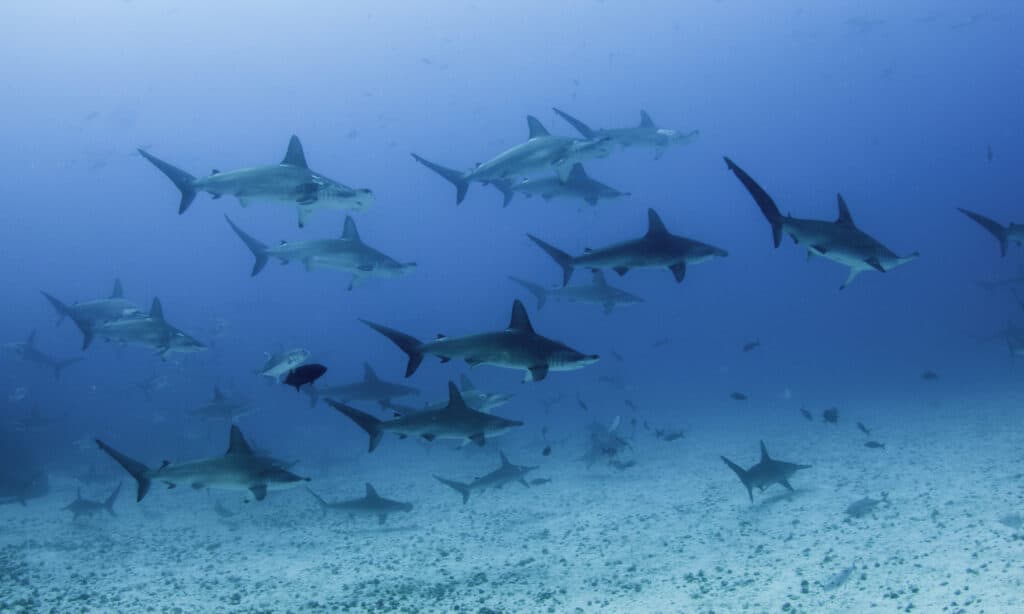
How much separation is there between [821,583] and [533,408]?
166 feet

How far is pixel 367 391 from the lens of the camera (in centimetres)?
1672

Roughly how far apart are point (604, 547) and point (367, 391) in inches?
362

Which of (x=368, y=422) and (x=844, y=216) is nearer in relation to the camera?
(x=844, y=216)

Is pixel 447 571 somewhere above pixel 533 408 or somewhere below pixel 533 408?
above

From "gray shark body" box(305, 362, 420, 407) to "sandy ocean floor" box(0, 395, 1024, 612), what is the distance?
283 cm

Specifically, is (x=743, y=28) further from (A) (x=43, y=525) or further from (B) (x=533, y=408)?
(A) (x=43, y=525)

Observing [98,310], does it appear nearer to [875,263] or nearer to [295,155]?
[295,155]

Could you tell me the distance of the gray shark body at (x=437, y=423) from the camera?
7402mm

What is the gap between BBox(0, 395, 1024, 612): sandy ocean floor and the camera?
268 inches

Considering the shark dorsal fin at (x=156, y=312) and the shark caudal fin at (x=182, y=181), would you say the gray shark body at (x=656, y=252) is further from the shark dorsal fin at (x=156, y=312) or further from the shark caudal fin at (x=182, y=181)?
the shark dorsal fin at (x=156, y=312)

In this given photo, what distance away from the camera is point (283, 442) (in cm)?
3778

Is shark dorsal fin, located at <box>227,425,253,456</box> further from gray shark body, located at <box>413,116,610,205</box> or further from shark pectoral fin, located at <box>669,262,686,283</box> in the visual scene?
shark pectoral fin, located at <box>669,262,686,283</box>

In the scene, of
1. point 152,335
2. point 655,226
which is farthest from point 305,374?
point 152,335

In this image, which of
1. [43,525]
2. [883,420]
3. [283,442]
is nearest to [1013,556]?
[883,420]
